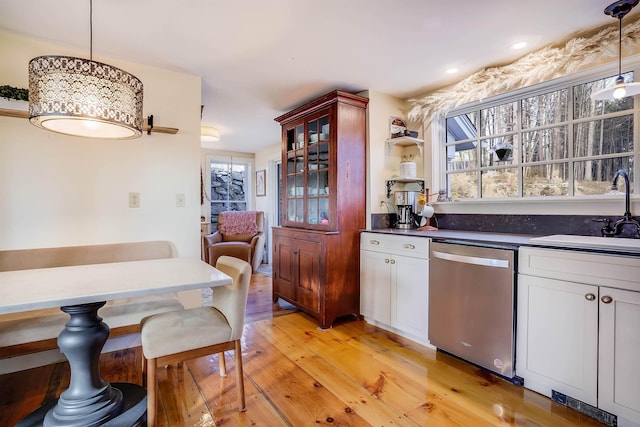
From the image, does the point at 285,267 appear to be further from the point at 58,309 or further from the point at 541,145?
the point at 541,145

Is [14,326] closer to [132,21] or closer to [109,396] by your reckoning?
[109,396]

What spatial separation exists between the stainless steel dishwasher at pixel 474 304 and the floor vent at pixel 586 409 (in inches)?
9.5

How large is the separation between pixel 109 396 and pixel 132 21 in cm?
217

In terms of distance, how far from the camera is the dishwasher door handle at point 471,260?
1.96 metres

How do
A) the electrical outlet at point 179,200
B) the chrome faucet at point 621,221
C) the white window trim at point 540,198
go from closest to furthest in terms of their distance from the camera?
1. the chrome faucet at point 621,221
2. the white window trim at point 540,198
3. the electrical outlet at point 179,200

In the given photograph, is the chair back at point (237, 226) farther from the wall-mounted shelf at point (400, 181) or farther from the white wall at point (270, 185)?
the wall-mounted shelf at point (400, 181)

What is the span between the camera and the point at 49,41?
221 cm

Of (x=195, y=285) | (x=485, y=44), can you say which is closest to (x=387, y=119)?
(x=485, y=44)

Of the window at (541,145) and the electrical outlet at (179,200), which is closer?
the window at (541,145)

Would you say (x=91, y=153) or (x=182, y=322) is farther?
(x=91, y=153)

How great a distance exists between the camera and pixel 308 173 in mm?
3326

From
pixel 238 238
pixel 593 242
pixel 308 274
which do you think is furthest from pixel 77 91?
pixel 238 238

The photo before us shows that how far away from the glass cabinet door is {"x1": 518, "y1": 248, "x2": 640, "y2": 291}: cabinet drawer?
167 centimetres

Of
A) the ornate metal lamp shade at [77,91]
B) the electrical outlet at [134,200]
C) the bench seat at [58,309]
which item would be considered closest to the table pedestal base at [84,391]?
the bench seat at [58,309]
